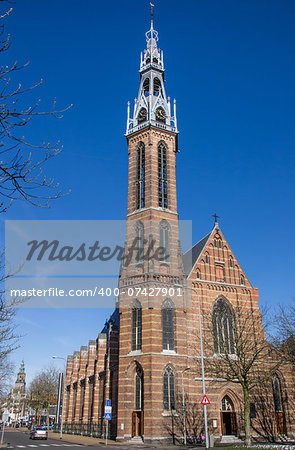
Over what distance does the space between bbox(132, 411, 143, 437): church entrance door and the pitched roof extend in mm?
13430

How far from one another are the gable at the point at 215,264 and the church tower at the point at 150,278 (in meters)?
1.95

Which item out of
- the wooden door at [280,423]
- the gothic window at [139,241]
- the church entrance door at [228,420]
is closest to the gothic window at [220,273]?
the gothic window at [139,241]

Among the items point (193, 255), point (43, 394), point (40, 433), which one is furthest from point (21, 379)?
point (193, 255)

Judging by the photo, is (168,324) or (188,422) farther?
(168,324)

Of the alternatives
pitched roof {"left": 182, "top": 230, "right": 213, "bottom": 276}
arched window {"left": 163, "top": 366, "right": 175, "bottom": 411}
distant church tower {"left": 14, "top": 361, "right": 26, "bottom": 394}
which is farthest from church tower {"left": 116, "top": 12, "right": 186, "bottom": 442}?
distant church tower {"left": 14, "top": 361, "right": 26, "bottom": 394}

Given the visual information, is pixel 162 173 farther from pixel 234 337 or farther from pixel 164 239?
pixel 234 337

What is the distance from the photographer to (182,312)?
3497cm

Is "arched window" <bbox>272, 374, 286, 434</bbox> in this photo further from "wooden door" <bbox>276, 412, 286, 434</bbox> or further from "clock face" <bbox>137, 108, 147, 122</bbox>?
"clock face" <bbox>137, 108, 147, 122</bbox>

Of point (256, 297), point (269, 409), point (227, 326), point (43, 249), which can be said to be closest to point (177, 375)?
point (227, 326)

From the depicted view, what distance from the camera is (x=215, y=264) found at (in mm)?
39500

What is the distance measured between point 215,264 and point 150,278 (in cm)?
796

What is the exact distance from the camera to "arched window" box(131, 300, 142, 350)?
111 feet

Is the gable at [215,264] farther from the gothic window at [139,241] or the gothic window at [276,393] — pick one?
the gothic window at [276,393]

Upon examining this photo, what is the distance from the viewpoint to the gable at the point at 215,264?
38.2 m
